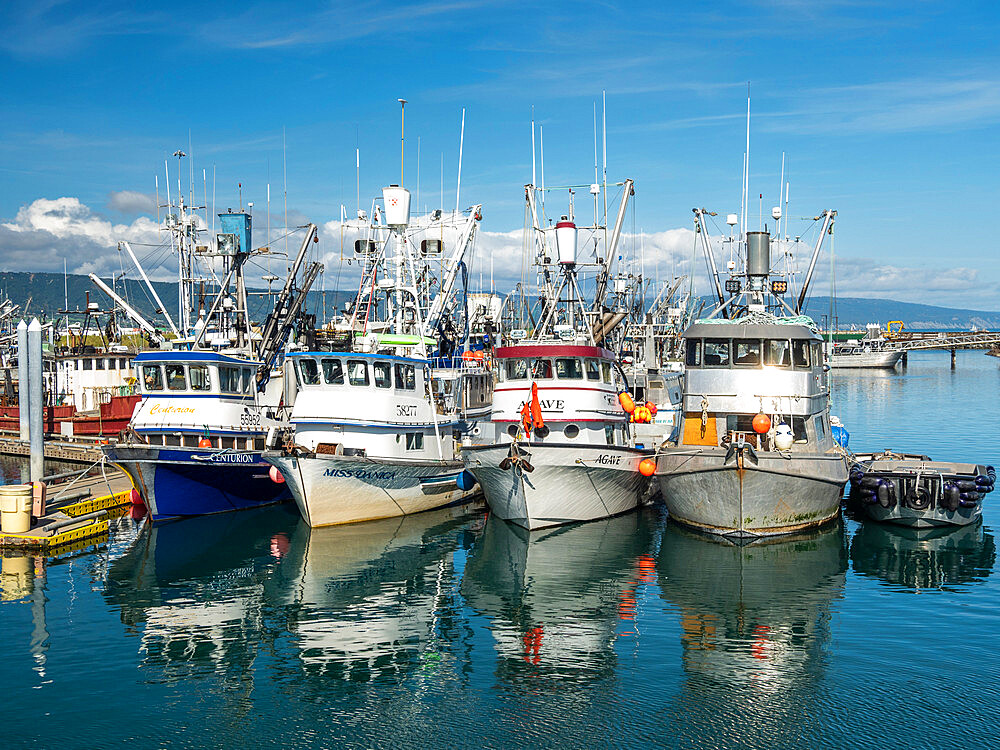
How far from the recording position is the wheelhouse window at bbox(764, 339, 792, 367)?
29.7 meters

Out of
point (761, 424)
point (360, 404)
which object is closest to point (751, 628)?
point (761, 424)

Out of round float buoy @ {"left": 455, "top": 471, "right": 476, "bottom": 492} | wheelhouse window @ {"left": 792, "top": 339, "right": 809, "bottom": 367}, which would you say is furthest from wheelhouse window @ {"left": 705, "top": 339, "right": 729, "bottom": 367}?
round float buoy @ {"left": 455, "top": 471, "right": 476, "bottom": 492}

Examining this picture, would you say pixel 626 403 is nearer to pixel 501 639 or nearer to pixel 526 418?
pixel 526 418

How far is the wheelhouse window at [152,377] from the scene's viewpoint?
3375cm

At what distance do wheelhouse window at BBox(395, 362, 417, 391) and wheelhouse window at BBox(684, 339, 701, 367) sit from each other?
10003 mm

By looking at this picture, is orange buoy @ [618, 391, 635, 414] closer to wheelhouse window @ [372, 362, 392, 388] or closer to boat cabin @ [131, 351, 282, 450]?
wheelhouse window @ [372, 362, 392, 388]

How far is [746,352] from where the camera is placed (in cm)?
3009

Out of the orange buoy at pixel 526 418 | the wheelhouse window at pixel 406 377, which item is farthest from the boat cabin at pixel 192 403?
the orange buoy at pixel 526 418

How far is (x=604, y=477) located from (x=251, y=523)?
43.0ft

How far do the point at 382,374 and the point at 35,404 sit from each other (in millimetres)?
14338

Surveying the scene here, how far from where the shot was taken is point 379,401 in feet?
104

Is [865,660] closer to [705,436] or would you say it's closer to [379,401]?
[705,436]

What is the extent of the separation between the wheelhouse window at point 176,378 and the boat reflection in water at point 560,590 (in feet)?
42.2

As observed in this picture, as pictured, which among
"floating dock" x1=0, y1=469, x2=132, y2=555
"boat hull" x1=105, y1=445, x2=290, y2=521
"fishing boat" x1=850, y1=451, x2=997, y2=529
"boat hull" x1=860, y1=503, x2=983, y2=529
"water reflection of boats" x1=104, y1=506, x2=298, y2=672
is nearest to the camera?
"water reflection of boats" x1=104, y1=506, x2=298, y2=672
